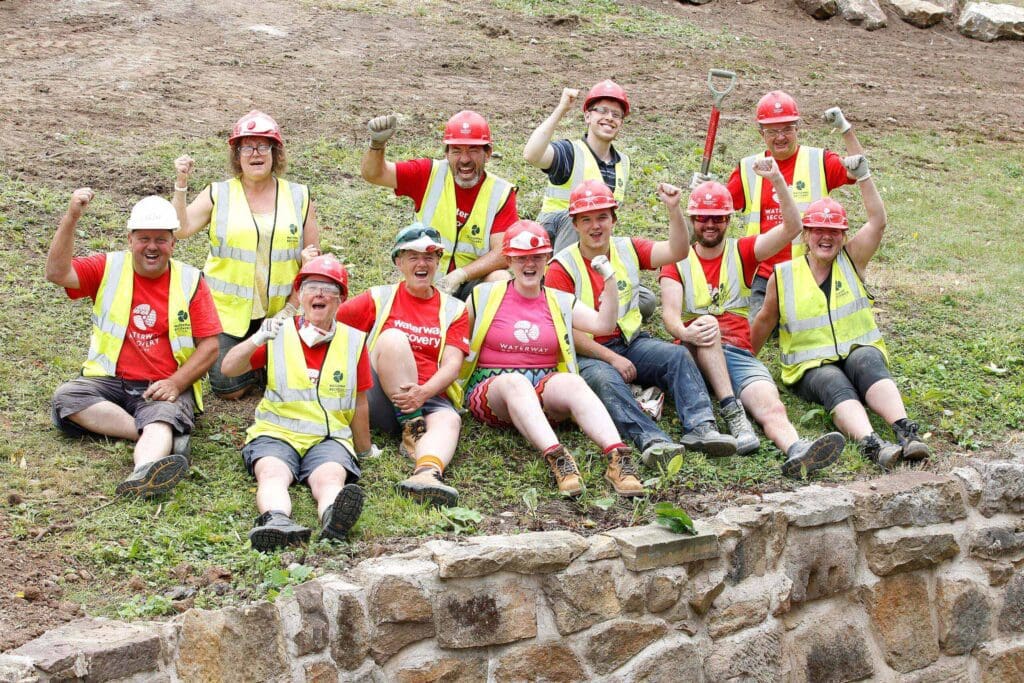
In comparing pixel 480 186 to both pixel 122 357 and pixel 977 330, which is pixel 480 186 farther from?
pixel 977 330

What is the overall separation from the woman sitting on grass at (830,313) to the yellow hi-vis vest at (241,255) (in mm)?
2789

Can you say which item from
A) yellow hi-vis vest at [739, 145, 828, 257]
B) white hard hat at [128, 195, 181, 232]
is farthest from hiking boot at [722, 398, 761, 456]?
white hard hat at [128, 195, 181, 232]

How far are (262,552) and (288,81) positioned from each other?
7.66 meters

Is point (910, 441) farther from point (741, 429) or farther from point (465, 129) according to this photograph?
point (465, 129)

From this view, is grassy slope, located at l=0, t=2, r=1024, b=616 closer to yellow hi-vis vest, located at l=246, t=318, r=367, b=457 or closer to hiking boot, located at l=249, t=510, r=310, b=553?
hiking boot, located at l=249, t=510, r=310, b=553

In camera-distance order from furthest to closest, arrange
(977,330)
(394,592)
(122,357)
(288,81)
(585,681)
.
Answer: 1. (288,81)
2. (977,330)
3. (122,357)
4. (585,681)
5. (394,592)

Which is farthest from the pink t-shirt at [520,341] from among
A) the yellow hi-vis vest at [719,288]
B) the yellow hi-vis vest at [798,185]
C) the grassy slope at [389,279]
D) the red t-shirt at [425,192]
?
the yellow hi-vis vest at [798,185]

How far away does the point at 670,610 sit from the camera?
216 inches

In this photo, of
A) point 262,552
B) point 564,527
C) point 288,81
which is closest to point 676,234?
point 564,527

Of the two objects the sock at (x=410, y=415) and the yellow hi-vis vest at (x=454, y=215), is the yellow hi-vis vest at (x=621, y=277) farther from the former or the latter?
the sock at (x=410, y=415)

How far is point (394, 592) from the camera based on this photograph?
480 cm

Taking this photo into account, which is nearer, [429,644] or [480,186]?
[429,644]

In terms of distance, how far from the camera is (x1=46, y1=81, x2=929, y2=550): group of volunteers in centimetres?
559

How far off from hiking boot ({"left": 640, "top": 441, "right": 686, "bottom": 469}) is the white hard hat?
2.63 m
